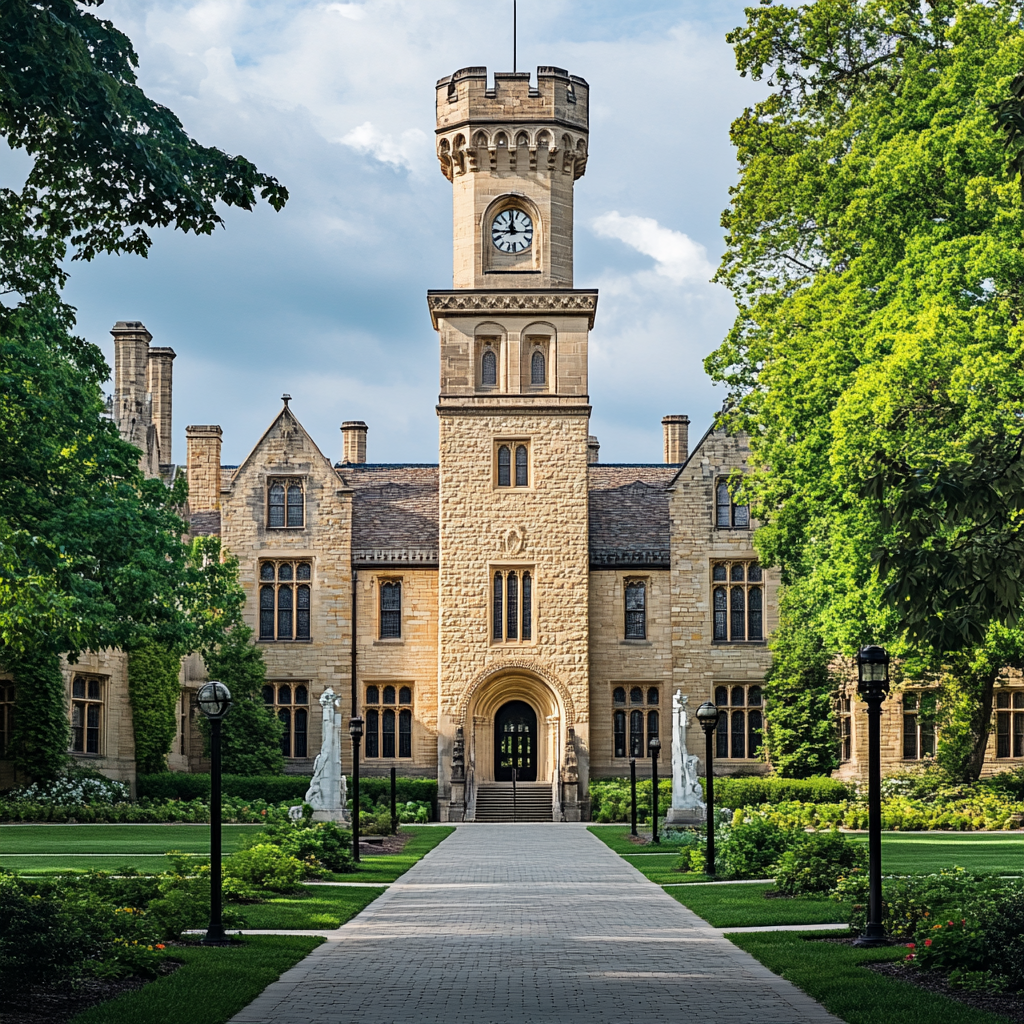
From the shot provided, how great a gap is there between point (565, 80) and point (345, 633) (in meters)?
18.1

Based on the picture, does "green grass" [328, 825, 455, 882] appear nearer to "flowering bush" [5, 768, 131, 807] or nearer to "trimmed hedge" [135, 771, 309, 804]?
"trimmed hedge" [135, 771, 309, 804]

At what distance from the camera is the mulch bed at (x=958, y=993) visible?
9.90 m

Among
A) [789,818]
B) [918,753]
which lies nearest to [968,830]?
[789,818]

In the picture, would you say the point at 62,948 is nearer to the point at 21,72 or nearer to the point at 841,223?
the point at 21,72

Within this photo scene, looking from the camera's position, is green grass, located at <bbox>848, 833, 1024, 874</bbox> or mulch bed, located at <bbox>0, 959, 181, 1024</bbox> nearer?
mulch bed, located at <bbox>0, 959, 181, 1024</bbox>

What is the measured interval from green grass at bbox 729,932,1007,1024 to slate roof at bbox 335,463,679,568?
31.1 meters

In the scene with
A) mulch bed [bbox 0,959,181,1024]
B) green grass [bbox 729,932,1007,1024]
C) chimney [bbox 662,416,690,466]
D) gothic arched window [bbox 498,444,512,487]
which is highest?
chimney [bbox 662,416,690,466]

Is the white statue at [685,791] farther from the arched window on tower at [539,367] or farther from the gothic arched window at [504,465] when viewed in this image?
the arched window on tower at [539,367]

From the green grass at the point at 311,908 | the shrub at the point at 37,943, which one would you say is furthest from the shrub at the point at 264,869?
the shrub at the point at 37,943

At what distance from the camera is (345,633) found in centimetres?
4481

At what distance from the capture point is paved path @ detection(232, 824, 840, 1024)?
9.88 metres

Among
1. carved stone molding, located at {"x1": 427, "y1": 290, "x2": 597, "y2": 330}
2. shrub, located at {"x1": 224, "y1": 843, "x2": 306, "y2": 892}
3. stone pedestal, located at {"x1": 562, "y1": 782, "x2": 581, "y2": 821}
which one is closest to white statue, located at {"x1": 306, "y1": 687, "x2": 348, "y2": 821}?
stone pedestal, located at {"x1": 562, "y1": 782, "x2": 581, "y2": 821}

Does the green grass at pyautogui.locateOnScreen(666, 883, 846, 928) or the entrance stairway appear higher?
the green grass at pyautogui.locateOnScreen(666, 883, 846, 928)

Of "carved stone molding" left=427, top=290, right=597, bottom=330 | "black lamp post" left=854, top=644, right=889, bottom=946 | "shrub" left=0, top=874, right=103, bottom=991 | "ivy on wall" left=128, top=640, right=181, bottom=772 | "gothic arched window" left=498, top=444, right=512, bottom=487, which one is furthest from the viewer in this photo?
"gothic arched window" left=498, top=444, right=512, bottom=487
